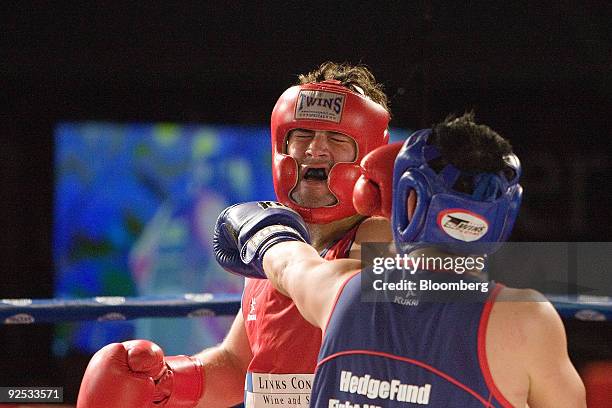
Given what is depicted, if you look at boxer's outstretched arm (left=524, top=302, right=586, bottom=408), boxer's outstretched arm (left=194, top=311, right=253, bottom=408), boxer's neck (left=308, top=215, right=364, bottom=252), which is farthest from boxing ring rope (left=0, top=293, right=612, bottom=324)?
boxer's outstretched arm (left=524, top=302, right=586, bottom=408)

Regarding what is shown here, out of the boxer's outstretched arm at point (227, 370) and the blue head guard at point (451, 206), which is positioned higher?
the blue head guard at point (451, 206)

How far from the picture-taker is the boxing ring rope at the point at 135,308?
3.22m

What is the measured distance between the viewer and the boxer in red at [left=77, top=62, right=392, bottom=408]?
2100 mm

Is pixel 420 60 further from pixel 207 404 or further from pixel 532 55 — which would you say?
pixel 207 404

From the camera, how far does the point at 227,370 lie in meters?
2.40

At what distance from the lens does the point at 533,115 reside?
4789mm

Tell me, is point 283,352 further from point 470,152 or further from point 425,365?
point 470,152

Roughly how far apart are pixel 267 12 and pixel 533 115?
1.50m

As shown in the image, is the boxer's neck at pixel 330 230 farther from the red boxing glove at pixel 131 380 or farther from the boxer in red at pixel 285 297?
the red boxing glove at pixel 131 380

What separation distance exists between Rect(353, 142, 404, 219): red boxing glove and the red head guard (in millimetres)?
594

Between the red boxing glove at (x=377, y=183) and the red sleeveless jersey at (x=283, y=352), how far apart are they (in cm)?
57

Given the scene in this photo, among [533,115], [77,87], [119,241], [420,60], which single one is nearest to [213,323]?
[119,241]

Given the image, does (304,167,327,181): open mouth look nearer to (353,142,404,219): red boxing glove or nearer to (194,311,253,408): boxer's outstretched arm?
(194,311,253,408): boxer's outstretched arm

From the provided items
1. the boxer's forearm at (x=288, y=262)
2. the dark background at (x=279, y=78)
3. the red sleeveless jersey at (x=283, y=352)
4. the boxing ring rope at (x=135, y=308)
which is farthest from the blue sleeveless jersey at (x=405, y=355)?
the dark background at (x=279, y=78)
